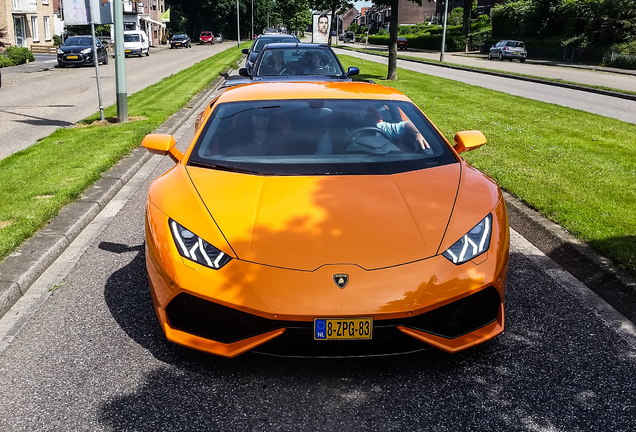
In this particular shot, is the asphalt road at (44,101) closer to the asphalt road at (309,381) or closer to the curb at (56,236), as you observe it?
the curb at (56,236)

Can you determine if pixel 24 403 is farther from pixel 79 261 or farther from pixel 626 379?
pixel 626 379

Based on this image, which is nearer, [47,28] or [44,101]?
[44,101]

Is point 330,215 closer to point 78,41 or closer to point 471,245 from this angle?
point 471,245

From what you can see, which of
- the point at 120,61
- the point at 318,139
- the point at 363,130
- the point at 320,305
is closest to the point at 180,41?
the point at 120,61

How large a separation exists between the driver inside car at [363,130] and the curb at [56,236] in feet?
7.41

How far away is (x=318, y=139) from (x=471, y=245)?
147cm

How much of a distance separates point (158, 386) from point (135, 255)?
2.23m

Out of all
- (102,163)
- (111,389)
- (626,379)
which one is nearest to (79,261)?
(111,389)

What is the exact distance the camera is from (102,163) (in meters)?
8.42

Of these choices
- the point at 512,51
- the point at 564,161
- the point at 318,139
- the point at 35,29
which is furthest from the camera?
the point at 35,29

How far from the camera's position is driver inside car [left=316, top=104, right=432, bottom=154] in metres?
4.50

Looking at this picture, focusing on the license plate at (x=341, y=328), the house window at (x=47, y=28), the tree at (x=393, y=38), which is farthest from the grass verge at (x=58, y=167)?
the house window at (x=47, y=28)

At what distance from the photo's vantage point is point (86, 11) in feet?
38.5

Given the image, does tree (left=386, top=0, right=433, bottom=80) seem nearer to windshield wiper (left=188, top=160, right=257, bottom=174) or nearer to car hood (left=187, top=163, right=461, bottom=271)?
windshield wiper (left=188, top=160, right=257, bottom=174)
